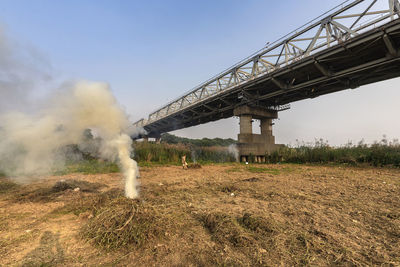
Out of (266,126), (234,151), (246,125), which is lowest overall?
(234,151)

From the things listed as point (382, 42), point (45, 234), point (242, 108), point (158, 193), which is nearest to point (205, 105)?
point (242, 108)

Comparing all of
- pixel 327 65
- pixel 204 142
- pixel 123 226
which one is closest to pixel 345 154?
pixel 327 65

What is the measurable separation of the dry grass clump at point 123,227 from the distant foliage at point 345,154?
51.8 feet

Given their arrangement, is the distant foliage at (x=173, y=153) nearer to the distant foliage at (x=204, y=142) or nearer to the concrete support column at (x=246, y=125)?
the distant foliage at (x=204, y=142)

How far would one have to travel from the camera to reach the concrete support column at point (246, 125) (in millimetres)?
22266

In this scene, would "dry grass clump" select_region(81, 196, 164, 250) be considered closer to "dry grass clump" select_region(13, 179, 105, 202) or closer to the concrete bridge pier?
"dry grass clump" select_region(13, 179, 105, 202)

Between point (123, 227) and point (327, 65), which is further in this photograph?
point (327, 65)

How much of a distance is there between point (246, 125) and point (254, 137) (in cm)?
187

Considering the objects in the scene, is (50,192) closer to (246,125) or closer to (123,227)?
(123,227)

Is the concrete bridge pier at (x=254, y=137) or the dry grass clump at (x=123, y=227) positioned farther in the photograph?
the concrete bridge pier at (x=254, y=137)

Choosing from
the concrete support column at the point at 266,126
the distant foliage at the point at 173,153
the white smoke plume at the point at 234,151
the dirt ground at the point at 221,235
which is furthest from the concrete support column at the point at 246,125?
the dirt ground at the point at 221,235

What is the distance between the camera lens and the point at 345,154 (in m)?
14.3

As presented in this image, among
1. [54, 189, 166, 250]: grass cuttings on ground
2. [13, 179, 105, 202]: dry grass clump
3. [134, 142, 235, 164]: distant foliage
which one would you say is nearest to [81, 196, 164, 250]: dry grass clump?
[54, 189, 166, 250]: grass cuttings on ground

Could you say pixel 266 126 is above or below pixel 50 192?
above
